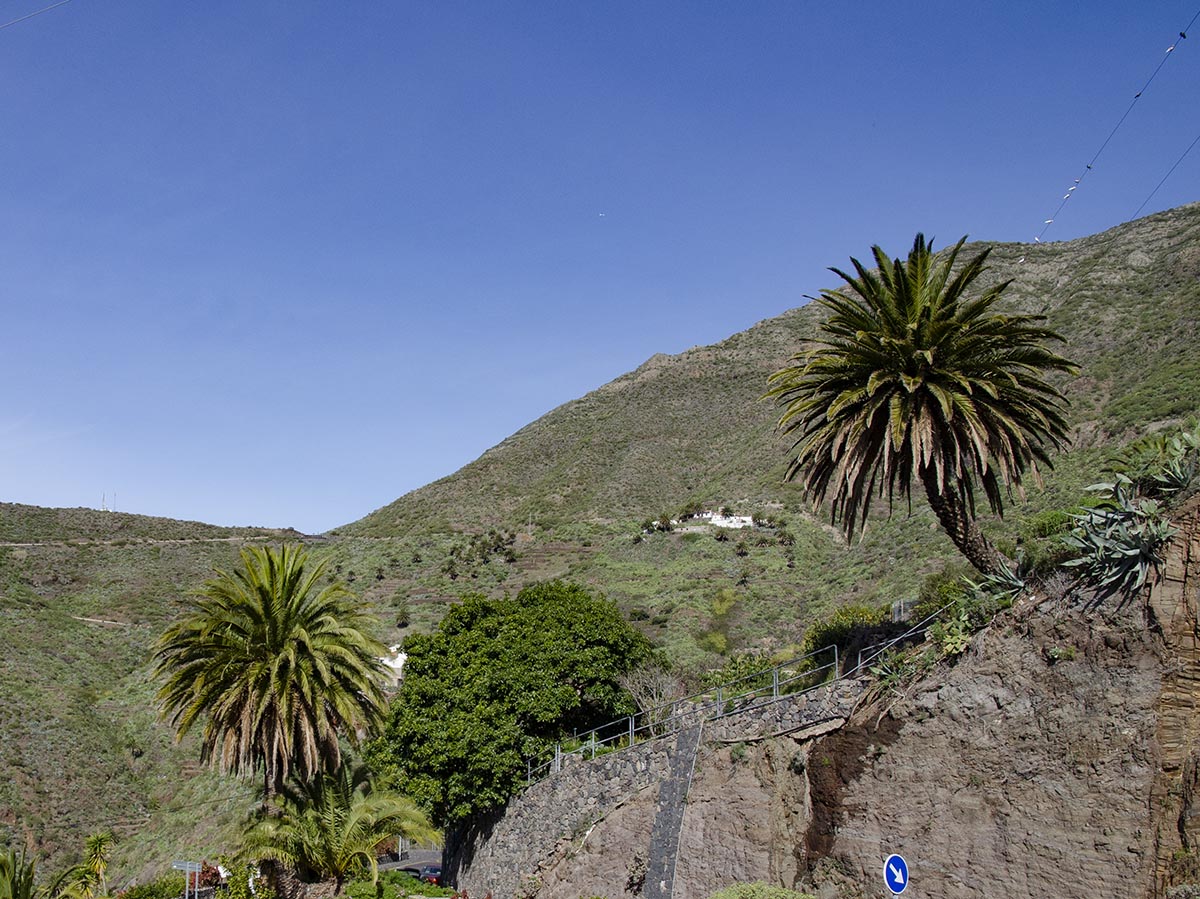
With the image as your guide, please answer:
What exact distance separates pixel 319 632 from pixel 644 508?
46121mm

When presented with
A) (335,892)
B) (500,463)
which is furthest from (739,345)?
(335,892)

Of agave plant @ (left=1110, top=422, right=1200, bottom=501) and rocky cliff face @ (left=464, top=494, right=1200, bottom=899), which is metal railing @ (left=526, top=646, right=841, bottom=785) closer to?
rocky cliff face @ (left=464, top=494, right=1200, bottom=899)

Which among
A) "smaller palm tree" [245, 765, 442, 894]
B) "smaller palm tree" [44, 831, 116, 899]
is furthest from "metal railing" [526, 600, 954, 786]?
"smaller palm tree" [44, 831, 116, 899]

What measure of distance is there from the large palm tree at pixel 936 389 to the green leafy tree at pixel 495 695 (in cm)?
1101

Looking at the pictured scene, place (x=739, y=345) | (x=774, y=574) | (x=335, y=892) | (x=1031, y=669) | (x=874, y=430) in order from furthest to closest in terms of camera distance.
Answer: (x=739, y=345), (x=774, y=574), (x=335, y=892), (x=874, y=430), (x=1031, y=669)

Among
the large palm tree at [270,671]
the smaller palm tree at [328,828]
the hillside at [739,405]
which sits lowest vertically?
the smaller palm tree at [328,828]

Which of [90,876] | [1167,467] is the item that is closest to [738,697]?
[1167,467]

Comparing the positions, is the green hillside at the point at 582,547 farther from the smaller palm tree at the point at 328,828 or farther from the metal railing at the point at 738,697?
the smaller palm tree at the point at 328,828

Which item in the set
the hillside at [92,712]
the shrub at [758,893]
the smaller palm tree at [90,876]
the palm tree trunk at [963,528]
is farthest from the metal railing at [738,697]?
the smaller palm tree at [90,876]

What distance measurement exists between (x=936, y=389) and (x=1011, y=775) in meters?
6.01

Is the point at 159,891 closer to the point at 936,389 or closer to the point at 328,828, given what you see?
the point at 328,828

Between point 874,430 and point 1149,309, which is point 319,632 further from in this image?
point 1149,309

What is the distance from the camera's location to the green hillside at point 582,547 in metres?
35.3

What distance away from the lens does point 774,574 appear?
154 feet
